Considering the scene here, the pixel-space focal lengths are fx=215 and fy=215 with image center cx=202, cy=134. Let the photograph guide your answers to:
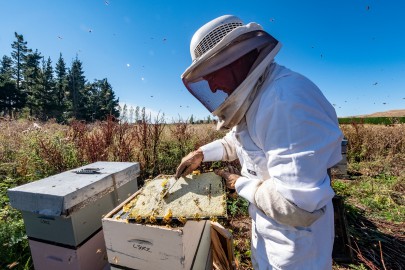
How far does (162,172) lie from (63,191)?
3.38 metres

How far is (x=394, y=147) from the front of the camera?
27.0 feet

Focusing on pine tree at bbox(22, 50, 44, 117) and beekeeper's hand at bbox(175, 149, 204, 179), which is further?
pine tree at bbox(22, 50, 44, 117)

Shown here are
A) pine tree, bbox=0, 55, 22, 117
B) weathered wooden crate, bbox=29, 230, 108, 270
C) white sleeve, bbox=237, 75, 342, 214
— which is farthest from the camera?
pine tree, bbox=0, 55, 22, 117

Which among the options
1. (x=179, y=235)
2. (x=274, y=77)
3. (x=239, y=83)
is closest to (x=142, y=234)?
(x=179, y=235)

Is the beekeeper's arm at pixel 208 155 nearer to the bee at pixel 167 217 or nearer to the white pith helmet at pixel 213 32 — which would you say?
the bee at pixel 167 217

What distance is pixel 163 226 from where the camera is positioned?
1386 mm

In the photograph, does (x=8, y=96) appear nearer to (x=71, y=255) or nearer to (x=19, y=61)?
(x=19, y=61)

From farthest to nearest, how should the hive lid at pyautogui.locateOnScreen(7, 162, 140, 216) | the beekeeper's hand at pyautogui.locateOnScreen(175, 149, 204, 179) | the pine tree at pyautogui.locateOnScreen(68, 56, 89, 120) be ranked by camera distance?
the pine tree at pyautogui.locateOnScreen(68, 56, 89, 120)
the beekeeper's hand at pyautogui.locateOnScreen(175, 149, 204, 179)
the hive lid at pyautogui.locateOnScreen(7, 162, 140, 216)

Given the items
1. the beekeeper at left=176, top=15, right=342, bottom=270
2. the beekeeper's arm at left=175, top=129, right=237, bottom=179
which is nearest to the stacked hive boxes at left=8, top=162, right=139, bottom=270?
the beekeeper's arm at left=175, top=129, right=237, bottom=179

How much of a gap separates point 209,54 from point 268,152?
0.59 m

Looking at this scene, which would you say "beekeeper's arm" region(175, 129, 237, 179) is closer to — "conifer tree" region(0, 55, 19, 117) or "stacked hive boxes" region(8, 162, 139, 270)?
"stacked hive boxes" region(8, 162, 139, 270)

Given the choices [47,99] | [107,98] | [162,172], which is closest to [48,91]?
[47,99]

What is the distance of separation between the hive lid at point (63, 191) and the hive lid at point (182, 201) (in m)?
0.32

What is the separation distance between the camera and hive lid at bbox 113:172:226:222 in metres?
1.40
